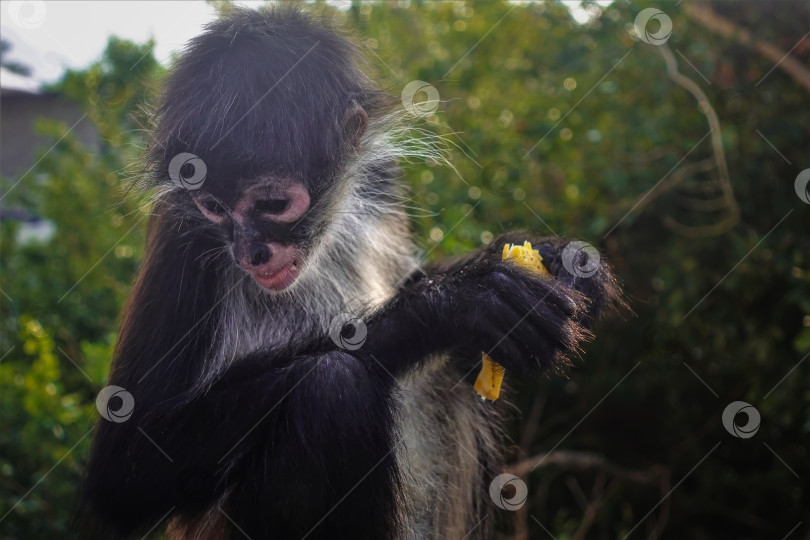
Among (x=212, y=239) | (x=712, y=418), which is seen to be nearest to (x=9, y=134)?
(x=212, y=239)

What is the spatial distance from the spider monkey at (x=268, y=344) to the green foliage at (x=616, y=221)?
187 centimetres

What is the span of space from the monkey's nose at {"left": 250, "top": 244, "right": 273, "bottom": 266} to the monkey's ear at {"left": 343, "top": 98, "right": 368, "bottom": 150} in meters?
0.66

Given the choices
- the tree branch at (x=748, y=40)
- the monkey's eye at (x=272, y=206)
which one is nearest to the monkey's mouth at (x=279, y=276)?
the monkey's eye at (x=272, y=206)

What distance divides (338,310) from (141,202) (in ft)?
3.27

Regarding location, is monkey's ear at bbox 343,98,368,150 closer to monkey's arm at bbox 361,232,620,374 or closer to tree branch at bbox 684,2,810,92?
monkey's arm at bbox 361,232,620,374

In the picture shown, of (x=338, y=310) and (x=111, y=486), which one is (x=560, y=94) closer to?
(x=338, y=310)

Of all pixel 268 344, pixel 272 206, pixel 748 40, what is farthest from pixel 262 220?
pixel 748 40

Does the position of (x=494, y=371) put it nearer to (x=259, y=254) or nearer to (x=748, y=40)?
(x=259, y=254)

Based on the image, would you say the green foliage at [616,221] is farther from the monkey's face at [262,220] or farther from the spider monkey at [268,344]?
the monkey's face at [262,220]

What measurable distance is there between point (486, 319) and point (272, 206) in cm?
84

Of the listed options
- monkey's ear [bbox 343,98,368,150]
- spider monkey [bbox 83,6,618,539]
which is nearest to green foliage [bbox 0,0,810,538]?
monkey's ear [bbox 343,98,368,150]

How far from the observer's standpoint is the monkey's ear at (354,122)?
302 centimetres

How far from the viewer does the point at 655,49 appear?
533cm

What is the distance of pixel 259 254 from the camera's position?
2.67 metres
